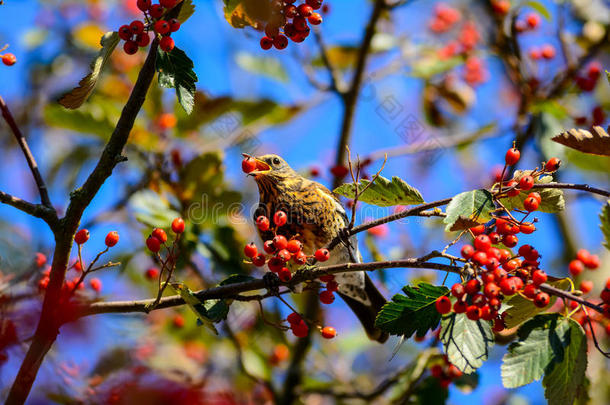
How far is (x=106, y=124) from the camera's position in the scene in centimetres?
362

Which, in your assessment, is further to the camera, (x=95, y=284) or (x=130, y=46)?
(x=95, y=284)

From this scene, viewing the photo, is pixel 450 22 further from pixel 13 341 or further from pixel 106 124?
pixel 13 341

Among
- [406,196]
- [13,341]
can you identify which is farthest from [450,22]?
[13,341]

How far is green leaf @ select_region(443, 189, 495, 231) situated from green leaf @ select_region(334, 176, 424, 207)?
0.60 feet

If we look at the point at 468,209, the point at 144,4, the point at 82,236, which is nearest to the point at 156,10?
the point at 144,4

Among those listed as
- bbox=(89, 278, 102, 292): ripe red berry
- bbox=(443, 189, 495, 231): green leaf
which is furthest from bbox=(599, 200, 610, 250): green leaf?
bbox=(89, 278, 102, 292): ripe red berry

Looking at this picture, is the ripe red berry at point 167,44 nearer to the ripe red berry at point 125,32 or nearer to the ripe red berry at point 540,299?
the ripe red berry at point 125,32

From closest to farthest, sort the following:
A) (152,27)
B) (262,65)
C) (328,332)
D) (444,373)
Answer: (152,27)
(328,332)
(444,373)
(262,65)

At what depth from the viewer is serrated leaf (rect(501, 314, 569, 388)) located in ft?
6.40

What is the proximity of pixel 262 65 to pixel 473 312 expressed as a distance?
335 centimetres

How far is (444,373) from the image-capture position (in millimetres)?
3170

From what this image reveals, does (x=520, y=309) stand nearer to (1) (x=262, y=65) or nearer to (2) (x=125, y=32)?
(2) (x=125, y=32)

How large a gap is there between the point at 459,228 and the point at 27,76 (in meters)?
4.82

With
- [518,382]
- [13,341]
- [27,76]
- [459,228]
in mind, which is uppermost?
[27,76]
